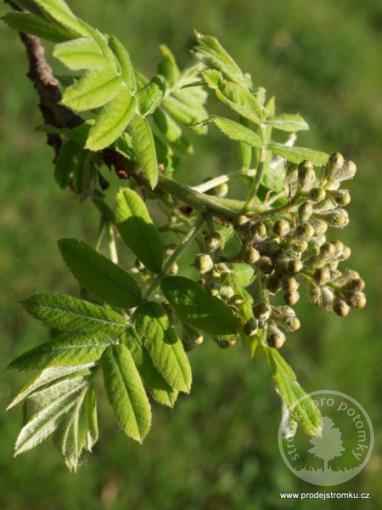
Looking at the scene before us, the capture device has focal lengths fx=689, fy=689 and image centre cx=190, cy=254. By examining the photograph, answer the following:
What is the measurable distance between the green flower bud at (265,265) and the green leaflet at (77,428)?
0.49m

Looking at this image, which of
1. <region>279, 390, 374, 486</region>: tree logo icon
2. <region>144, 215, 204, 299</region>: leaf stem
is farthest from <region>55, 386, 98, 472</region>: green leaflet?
<region>279, 390, 374, 486</region>: tree logo icon

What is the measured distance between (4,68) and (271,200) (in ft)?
13.6

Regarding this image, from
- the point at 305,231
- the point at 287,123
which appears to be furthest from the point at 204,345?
the point at 305,231

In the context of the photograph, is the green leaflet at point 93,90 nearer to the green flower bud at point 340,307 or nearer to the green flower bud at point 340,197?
the green flower bud at point 340,197

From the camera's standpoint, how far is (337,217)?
1.53 metres

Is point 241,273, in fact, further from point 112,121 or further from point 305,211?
point 112,121

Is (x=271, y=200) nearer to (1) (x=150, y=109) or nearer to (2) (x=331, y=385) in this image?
(1) (x=150, y=109)

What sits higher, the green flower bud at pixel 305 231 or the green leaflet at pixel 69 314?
the green flower bud at pixel 305 231

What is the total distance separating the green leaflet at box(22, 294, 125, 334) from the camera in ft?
4.77

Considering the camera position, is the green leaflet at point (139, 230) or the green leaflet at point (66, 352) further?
the green leaflet at point (139, 230)

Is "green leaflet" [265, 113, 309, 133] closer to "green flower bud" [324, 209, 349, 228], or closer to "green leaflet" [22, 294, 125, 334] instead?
"green flower bud" [324, 209, 349, 228]

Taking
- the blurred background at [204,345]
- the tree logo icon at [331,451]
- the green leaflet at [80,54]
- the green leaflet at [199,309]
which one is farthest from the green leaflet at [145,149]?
the tree logo icon at [331,451]

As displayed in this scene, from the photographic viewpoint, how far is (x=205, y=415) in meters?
4.45

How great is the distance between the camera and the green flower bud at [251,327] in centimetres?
148
